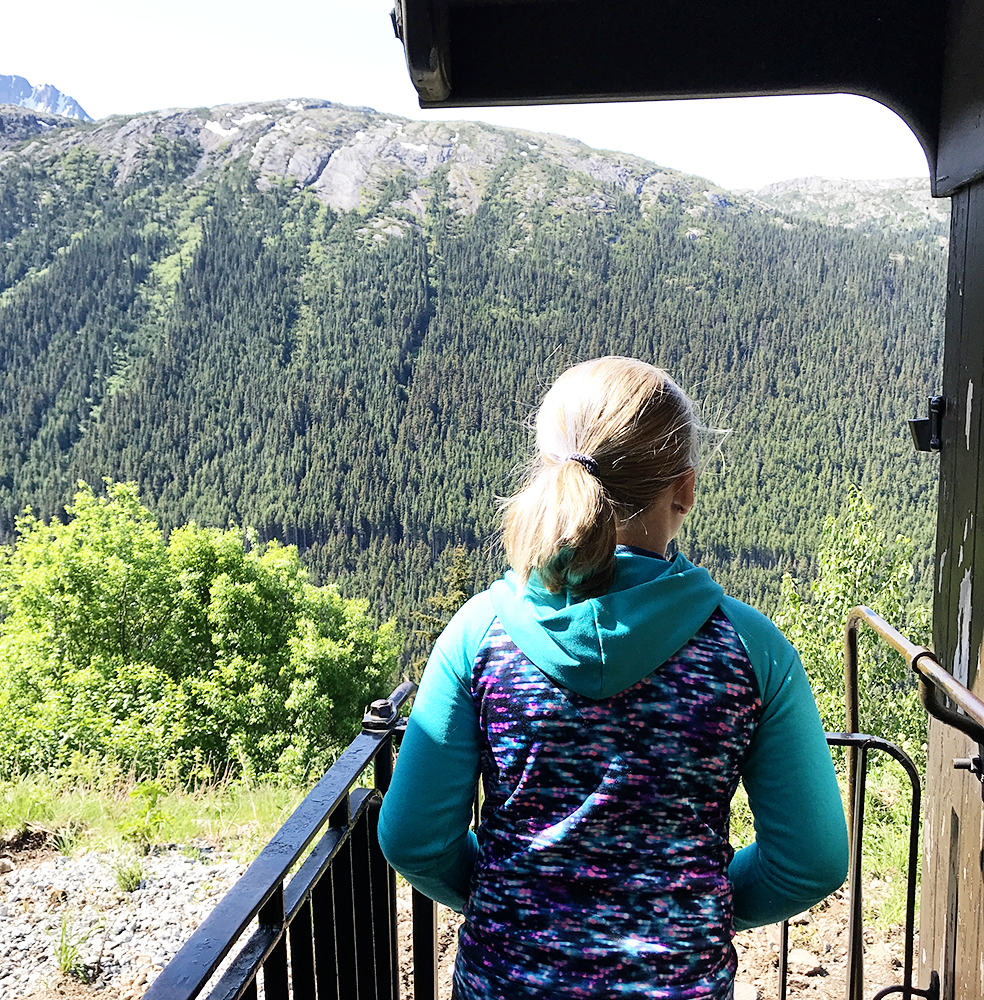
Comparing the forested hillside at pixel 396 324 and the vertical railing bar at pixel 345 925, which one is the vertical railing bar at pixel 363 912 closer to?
the vertical railing bar at pixel 345 925

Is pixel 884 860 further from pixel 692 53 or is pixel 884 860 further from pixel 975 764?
pixel 692 53

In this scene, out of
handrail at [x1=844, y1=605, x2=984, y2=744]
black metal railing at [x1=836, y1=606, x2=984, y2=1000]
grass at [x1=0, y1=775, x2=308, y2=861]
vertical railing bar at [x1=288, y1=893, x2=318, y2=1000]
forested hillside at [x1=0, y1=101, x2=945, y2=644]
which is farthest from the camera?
forested hillside at [x1=0, y1=101, x2=945, y2=644]

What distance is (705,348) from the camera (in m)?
114

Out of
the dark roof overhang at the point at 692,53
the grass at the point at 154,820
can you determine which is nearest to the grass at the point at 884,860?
the grass at the point at 154,820

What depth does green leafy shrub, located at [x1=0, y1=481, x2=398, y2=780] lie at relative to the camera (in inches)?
820

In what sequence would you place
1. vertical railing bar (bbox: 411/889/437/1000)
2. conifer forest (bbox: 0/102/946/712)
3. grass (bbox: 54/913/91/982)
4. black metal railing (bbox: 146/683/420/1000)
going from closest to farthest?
black metal railing (bbox: 146/683/420/1000) → vertical railing bar (bbox: 411/889/437/1000) → grass (bbox: 54/913/91/982) → conifer forest (bbox: 0/102/946/712)

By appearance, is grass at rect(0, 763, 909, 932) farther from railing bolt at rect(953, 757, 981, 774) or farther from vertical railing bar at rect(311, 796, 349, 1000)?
vertical railing bar at rect(311, 796, 349, 1000)

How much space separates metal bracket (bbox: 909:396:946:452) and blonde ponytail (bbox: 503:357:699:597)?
1.05 metres

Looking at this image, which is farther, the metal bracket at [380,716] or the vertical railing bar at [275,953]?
the metal bracket at [380,716]

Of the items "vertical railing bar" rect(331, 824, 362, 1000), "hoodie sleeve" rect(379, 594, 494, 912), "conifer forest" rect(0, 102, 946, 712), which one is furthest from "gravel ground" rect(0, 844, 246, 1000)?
"conifer forest" rect(0, 102, 946, 712)

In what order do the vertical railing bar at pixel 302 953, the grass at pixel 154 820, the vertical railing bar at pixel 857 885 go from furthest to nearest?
1. the grass at pixel 154 820
2. the vertical railing bar at pixel 857 885
3. the vertical railing bar at pixel 302 953

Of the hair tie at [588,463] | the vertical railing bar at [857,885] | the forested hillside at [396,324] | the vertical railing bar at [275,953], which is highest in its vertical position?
the hair tie at [588,463]

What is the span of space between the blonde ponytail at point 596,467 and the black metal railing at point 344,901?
0.49 m

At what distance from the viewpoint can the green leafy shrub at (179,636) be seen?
2083 centimetres
